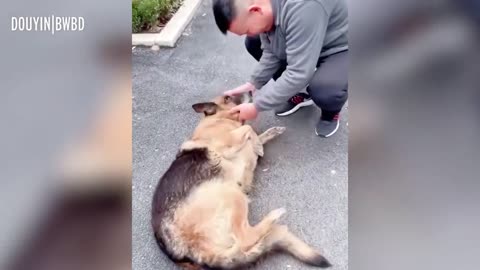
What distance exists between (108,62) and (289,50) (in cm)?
43

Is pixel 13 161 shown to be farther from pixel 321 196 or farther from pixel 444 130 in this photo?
pixel 444 130

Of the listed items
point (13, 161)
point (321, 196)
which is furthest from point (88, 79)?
point (321, 196)

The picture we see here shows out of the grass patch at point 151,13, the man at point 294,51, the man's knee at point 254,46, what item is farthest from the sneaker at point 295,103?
the grass patch at point 151,13

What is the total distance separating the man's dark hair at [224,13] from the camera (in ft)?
4.16

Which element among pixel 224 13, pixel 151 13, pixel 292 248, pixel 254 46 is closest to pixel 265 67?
pixel 254 46

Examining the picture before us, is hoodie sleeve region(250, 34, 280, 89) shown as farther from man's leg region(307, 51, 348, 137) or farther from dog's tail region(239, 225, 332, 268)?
dog's tail region(239, 225, 332, 268)

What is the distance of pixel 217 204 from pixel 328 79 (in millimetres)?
403

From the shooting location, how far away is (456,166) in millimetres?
1393

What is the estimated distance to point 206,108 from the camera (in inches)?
52.6

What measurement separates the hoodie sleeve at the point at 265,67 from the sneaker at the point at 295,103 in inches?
3.0

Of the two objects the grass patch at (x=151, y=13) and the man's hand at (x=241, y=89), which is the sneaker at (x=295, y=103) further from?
the grass patch at (x=151, y=13)

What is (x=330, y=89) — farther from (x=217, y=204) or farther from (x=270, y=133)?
(x=217, y=204)

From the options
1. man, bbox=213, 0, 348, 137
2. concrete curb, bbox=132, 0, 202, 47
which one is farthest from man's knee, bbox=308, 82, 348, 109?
concrete curb, bbox=132, 0, 202, 47

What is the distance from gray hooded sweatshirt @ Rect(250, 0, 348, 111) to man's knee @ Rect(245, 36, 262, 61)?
0.04 ft
